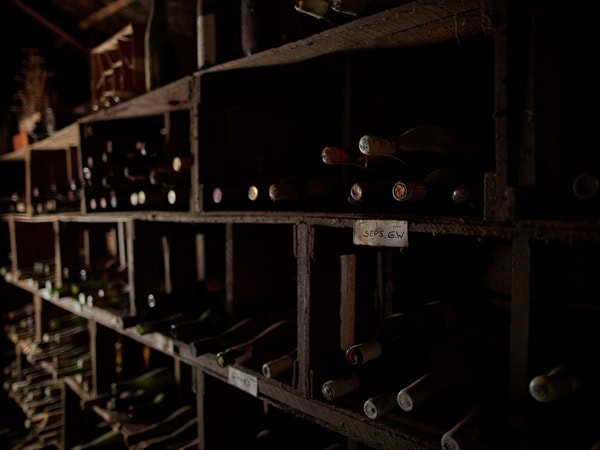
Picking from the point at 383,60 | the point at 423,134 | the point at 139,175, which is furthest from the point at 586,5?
the point at 139,175

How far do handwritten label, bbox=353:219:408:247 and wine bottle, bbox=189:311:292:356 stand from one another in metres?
0.57

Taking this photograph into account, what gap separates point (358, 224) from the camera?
83cm

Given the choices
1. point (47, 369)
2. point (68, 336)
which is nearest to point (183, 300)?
point (68, 336)

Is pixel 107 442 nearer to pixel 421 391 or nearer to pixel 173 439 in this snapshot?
pixel 173 439

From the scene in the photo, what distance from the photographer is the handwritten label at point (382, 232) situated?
751 mm

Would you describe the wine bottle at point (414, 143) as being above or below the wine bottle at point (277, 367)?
above

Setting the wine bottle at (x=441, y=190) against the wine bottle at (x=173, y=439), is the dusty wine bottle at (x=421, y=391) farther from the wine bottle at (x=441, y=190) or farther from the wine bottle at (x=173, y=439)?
the wine bottle at (x=173, y=439)

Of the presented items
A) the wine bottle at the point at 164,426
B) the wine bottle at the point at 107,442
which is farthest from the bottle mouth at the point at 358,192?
the wine bottle at the point at 107,442

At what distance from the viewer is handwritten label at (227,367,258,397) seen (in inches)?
42.3

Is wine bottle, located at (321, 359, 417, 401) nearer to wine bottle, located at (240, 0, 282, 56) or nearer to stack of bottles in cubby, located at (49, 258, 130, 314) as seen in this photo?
wine bottle, located at (240, 0, 282, 56)

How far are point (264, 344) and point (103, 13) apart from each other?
90.1 inches

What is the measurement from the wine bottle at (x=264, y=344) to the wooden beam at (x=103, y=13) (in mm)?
1937

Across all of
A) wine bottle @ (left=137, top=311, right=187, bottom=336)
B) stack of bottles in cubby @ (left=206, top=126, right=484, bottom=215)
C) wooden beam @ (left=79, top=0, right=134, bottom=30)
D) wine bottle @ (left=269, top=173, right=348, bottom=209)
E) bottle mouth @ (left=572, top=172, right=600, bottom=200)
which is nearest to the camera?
bottle mouth @ (left=572, top=172, right=600, bottom=200)

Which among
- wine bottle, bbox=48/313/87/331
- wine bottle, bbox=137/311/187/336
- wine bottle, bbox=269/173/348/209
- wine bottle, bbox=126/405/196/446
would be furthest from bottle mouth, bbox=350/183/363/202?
wine bottle, bbox=48/313/87/331
